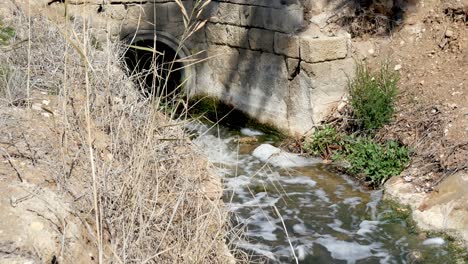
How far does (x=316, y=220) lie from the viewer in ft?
19.3

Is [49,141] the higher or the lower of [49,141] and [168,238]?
the higher

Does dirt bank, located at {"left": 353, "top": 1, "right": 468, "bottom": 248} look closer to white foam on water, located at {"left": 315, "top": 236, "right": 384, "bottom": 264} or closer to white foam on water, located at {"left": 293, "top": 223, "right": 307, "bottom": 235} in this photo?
white foam on water, located at {"left": 315, "top": 236, "right": 384, "bottom": 264}

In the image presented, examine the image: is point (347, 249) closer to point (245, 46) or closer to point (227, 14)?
point (245, 46)

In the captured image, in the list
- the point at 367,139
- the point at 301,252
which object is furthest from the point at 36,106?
the point at 367,139

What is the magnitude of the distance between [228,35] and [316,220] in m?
3.38

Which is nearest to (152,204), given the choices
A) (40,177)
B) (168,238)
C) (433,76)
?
(168,238)

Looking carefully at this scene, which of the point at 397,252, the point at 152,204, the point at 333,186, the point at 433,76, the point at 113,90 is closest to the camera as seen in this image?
the point at 152,204

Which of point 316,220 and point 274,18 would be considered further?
point 274,18

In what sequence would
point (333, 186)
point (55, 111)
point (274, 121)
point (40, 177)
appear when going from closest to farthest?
point (40, 177) → point (55, 111) → point (333, 186) → point (274, 121)

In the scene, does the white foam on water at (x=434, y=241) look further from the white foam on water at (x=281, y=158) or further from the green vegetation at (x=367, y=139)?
the white foam on water at (x=281, y=158)

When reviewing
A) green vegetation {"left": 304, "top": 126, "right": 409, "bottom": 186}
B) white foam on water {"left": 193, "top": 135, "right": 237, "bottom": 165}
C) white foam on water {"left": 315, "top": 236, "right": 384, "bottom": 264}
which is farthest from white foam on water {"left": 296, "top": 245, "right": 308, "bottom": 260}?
white foam on water {"left": 193, "top": 135, "right": 237, "bottom": 165}

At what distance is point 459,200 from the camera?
544 centimetres

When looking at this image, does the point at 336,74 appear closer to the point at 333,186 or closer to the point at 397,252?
the point at 333,186

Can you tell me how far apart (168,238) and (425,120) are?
3.96m
